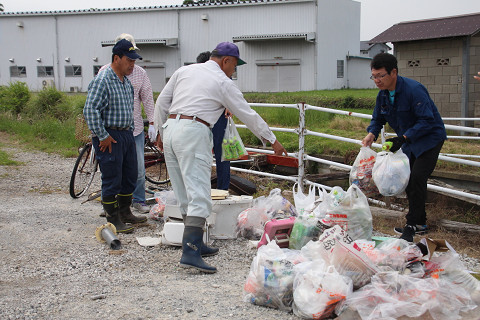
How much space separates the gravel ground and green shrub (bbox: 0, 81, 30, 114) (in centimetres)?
1101

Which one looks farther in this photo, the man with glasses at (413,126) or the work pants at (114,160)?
the work pants at (114,160)

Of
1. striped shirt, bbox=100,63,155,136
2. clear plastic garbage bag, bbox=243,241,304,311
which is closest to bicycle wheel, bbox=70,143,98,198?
striped shirt, bbox=100,63,155,136

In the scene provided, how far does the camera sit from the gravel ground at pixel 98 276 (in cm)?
352

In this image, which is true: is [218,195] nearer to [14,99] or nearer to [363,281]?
[363,281]

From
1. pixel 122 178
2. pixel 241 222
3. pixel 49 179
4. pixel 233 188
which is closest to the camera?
pixel 241 222

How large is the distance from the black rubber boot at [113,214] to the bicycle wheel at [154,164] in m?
2.32

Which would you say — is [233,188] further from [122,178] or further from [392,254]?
[392,254]

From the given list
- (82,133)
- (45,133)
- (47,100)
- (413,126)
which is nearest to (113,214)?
(82,133)

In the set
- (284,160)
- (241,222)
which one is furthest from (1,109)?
(241,222)

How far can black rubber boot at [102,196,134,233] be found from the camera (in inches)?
215

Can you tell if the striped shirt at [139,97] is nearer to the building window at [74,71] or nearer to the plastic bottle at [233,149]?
the plastic bottle at [233,149]

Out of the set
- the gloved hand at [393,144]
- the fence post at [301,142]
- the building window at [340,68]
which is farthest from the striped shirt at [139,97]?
the building window at [340,68]

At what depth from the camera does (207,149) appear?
440cm

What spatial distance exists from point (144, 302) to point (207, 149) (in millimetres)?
1395
